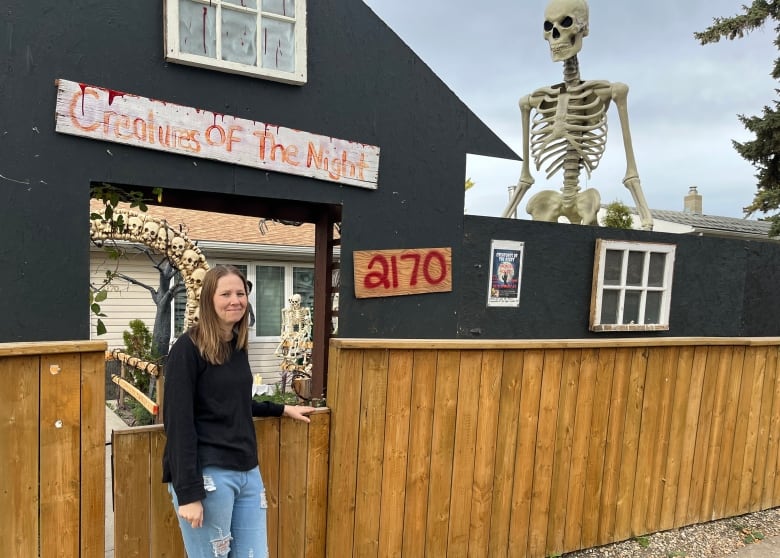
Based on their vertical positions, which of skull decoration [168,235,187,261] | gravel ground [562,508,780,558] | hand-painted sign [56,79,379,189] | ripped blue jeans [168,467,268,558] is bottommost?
gravel ground [562,508,780,558]

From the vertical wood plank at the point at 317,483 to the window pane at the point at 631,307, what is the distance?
2330 millimetres

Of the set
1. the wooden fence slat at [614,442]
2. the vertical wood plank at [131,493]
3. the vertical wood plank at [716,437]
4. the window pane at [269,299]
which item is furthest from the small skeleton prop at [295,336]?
the vertical wood plank at [716,437]

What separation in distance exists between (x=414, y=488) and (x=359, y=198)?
1.82 metres

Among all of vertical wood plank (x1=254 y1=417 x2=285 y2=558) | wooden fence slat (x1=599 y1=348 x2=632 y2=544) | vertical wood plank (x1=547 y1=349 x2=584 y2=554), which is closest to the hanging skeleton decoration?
vertical wood plank (x1=254 y1=417 x2=285 y2=558)

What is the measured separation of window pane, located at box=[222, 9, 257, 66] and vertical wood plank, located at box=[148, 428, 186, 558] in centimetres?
191

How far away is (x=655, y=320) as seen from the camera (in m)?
3.84

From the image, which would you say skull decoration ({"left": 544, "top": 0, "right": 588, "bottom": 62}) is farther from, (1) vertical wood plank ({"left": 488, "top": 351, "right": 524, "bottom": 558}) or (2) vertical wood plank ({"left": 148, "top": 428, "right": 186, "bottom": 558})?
(2) vertical wood plank ({"left": 148, "top": 428, "right": 186, "bottom": 558})

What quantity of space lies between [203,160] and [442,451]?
7.30ft

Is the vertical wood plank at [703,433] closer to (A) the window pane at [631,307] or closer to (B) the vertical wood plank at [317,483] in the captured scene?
(A) the window pane at [631,307]

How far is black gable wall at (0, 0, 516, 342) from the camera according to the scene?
214cm

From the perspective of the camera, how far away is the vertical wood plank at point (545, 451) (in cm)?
345

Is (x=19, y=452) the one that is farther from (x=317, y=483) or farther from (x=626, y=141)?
(x=626, y=141)

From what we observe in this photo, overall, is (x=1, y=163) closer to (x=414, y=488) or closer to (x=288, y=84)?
(x=288, y=84)

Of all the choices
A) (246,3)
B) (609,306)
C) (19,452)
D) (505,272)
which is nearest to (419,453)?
(505,272)
